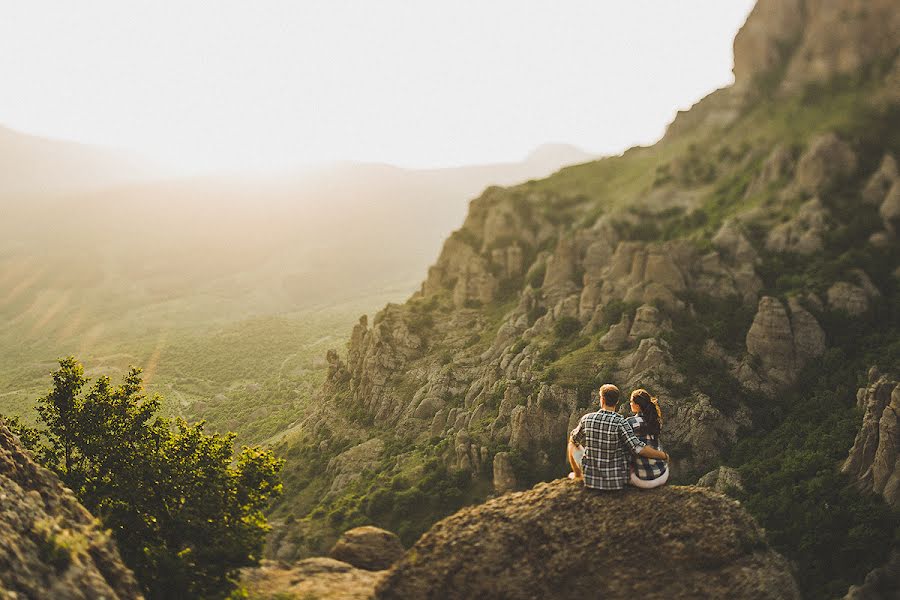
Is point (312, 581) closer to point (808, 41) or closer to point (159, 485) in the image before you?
point (159, 485)

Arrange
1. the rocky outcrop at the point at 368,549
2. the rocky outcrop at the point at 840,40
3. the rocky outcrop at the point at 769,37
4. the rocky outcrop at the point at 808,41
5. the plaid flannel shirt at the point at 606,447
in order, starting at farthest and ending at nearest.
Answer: the rocky outcrop at the point at 769,37
the rocky outcrop at the point at 808,41
the rocky outcrop at the point at 840,40
the rocky outcrop at the point at 368,549
the plaid flannel shirt at the point at 606,447

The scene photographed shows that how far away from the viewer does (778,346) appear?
195 ft

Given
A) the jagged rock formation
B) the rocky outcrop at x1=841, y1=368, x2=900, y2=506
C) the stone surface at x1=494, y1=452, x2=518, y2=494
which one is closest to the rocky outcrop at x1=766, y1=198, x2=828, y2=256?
the rocky outcrop at x1=841, y1=368, x2=900, y2=506

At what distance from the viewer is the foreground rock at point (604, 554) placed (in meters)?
15.3

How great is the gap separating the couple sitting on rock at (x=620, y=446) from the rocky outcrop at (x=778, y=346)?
49.2 metres

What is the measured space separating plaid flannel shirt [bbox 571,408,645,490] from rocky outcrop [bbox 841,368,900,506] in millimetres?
34136

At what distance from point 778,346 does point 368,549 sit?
53181mm

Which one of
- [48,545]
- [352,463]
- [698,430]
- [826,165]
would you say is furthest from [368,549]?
[826,165]

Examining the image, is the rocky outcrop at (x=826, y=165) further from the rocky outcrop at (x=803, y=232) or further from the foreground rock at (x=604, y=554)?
the foreground rock at (x=604, y=554)

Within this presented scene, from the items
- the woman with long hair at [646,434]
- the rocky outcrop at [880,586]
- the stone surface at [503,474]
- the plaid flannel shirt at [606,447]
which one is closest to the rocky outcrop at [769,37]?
the stone surface at [503,474]

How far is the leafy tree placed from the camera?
68.7ft

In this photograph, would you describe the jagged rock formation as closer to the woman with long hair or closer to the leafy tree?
the leafy tree

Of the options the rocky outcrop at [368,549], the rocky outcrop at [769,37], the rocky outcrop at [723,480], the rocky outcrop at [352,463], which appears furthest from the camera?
the rocky outcrop at [769,37]

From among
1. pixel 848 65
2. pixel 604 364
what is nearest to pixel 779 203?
pixel 848 65
